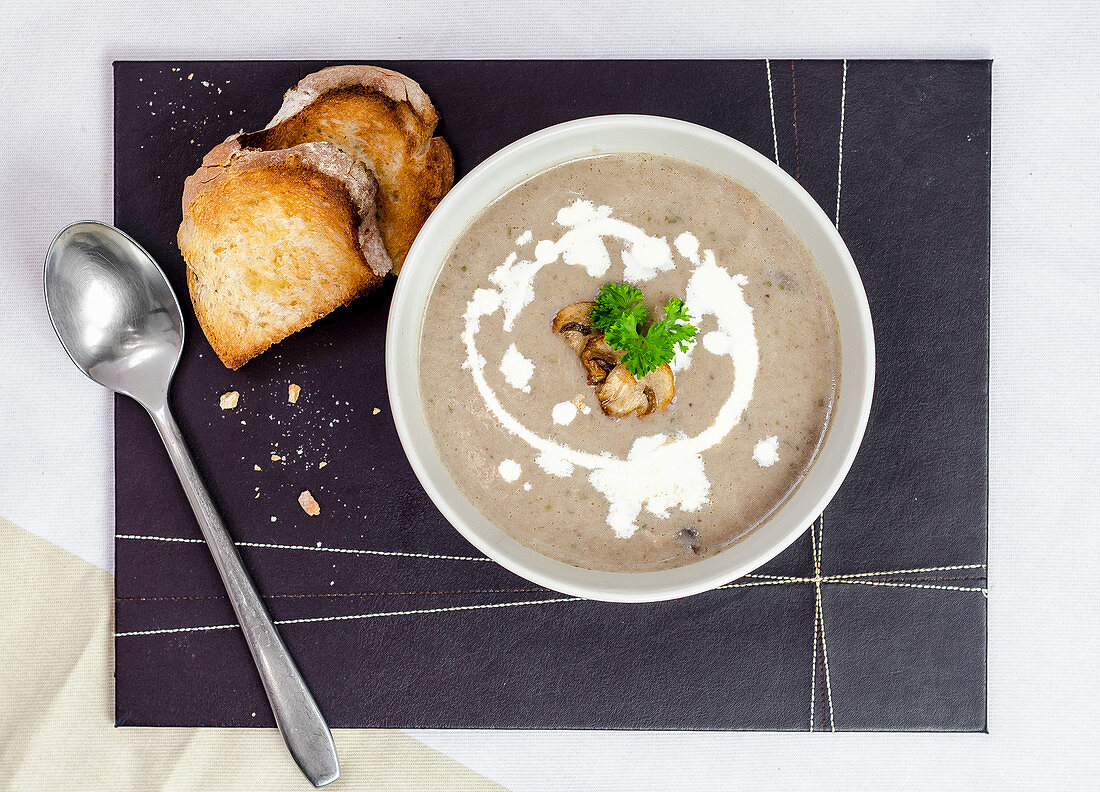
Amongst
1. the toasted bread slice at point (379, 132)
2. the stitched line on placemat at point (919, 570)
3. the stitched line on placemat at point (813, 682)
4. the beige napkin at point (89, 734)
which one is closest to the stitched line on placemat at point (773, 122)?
the toasted bread slice at point (379, 132)

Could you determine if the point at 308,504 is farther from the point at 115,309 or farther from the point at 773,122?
the point at 773,122

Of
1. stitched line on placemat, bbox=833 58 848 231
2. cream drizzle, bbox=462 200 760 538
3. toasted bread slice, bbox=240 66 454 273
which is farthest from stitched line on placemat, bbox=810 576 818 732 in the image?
toasted bread slice, bbox=240 66 454 273

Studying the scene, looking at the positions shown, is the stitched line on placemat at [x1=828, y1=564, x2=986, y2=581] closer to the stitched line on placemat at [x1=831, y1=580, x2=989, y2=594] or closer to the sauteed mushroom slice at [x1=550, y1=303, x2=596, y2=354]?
the stitched line on placemat at [x1=831, y1=580, x2=989, y2=594]

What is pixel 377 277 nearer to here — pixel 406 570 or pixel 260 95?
pixel 260 95

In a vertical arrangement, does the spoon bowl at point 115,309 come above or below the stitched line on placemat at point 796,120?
below

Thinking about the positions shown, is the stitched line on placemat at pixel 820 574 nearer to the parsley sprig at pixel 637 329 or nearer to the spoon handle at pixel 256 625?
the parsley sprig at pixel 637 329

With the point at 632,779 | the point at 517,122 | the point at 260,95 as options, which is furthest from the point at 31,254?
the point at 632,779

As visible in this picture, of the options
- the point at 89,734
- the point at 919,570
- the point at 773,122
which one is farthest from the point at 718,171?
the point at 89,734
